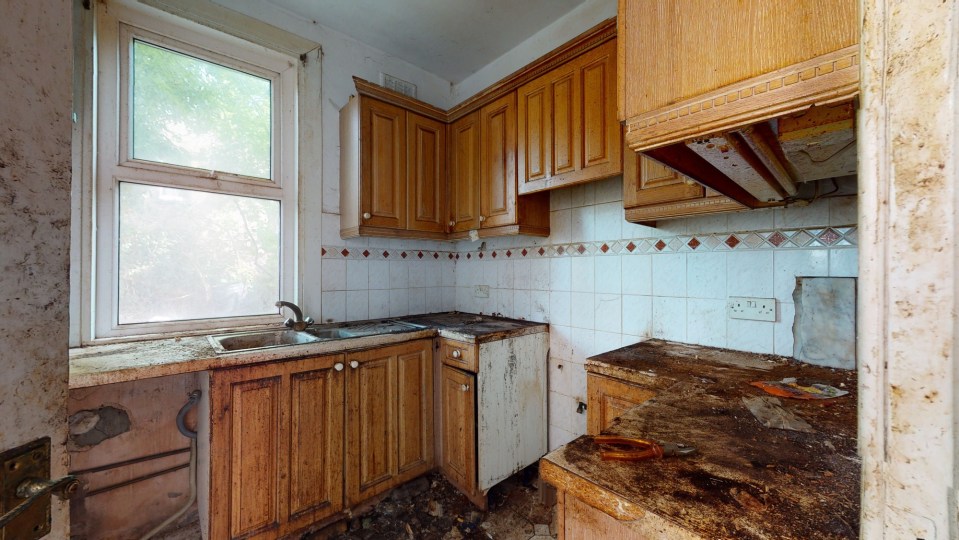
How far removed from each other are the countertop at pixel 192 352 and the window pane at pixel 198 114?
2.96ft

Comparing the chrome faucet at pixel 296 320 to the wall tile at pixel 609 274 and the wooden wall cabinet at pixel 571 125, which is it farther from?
the wall tile at pixel 609 274

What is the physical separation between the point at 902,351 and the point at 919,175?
15 cm

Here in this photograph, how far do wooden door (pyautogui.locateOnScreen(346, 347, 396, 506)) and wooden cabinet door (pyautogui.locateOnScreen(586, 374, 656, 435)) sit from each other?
1010 millimetres

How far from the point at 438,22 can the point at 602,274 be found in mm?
1775

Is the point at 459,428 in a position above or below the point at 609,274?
below

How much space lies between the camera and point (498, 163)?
208 centimetres

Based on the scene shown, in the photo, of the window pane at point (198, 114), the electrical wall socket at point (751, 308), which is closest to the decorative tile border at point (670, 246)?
the electrical wall socket at point (751, 308)

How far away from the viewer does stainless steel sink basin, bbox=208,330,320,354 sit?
1.78 meters

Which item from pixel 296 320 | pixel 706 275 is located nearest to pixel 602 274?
pixel 706 275

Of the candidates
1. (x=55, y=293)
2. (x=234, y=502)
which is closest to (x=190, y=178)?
(x=234, y=502)

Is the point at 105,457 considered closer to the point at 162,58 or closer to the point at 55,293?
the point at 55,293

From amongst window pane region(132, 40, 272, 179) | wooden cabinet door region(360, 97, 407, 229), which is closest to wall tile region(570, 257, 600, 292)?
wooden cabinet door region(360, 97, 407, 229)

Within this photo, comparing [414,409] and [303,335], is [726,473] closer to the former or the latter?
[414,409]

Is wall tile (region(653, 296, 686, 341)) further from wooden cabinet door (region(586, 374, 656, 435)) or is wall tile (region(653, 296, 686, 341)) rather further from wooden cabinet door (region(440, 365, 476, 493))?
wooden cabinet door (region(440, 365, 476, 493))
